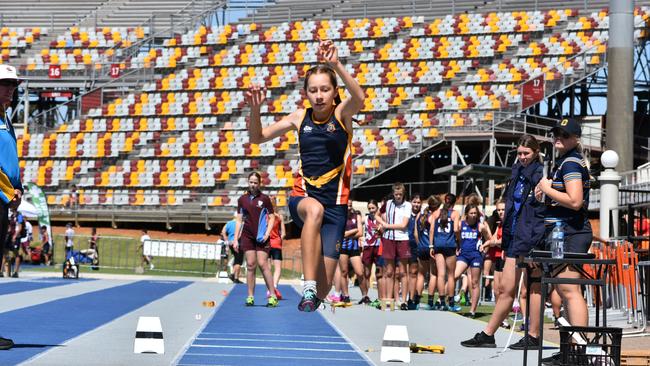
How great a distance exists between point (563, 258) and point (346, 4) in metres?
47.3

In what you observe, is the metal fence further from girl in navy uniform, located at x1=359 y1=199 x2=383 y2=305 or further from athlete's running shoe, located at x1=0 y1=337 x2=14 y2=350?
athlete's running shoe, located at x1=0 y1=337 x2=14 y2=350

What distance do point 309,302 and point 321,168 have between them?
3.25 ft

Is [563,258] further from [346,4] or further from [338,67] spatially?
[346,4]

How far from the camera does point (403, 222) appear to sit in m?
18.5

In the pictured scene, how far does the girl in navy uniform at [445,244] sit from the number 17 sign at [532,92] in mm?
23762

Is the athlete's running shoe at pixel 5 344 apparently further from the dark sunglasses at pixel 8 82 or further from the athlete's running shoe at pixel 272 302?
the athlete's running shoe at pixel 272 302

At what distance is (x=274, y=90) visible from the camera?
49.9m

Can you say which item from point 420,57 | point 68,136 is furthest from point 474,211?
point 68,136

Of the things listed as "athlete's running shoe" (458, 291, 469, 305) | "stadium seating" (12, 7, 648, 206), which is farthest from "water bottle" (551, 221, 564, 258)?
"stadium seating" (12, 7, 648, 206)

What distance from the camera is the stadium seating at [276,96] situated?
44.8 m

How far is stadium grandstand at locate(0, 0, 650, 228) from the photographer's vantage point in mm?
43406

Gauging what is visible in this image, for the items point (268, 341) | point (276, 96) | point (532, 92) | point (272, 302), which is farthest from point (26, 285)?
point (276, 96)

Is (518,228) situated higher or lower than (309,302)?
higher

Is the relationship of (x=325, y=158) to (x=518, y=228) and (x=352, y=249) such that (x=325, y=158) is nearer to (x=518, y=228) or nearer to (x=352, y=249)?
(x=518, y=228)
